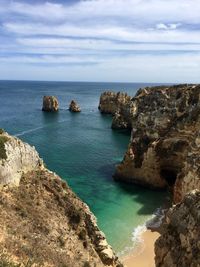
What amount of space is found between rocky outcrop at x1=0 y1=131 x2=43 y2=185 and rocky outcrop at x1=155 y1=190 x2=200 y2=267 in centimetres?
1278

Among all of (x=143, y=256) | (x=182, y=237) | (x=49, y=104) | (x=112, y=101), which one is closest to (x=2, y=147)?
(x=182, y=237)

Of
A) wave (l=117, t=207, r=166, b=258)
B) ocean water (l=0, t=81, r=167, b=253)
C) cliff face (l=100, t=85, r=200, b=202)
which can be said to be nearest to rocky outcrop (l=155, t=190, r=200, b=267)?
wave (l=117, t=207, r=166, b=258)

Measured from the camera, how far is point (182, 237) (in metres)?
24.7

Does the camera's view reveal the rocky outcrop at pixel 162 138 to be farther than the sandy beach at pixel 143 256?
Yes

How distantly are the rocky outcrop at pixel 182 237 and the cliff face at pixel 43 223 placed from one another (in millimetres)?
6027

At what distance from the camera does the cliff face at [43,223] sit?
1039 inches

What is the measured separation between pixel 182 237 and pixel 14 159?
1504 cm

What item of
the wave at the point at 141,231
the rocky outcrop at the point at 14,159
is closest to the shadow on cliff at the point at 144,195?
the wave at the point at 141,231

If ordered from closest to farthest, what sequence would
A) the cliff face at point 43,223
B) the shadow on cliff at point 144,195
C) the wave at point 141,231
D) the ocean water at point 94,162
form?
the cliff face at point 43,223 → the wave at point 141,231 → the ocean water at point 94,162 → the shadow on cliff at point 144,195

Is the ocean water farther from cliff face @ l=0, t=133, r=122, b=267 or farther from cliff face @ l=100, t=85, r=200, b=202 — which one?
cliff face @ l=0, t=133, r=122, b=267

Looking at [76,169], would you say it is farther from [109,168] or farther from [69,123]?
[69,123]

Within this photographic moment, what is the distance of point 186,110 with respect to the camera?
5762 cm

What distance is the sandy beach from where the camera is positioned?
38062 millimetres

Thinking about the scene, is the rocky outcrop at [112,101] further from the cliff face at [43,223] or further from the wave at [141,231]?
the cliff face at [43,223]
